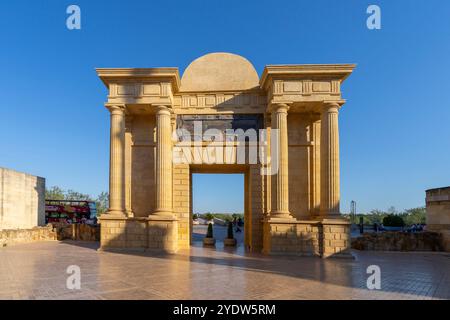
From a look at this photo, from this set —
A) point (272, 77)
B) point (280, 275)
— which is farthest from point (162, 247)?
point (272, 77)

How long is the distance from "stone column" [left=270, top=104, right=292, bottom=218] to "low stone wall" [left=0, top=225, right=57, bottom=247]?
1574 cm

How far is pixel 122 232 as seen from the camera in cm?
1598

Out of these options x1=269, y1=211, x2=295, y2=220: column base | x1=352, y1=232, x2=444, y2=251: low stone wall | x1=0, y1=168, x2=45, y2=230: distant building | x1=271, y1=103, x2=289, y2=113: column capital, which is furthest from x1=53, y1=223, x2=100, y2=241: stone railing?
x1=352, y1=232, x2=444, y2=251: low stone wall

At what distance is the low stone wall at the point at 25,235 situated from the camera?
711 inches

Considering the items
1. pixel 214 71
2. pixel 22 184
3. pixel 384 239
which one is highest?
pixel 214 71

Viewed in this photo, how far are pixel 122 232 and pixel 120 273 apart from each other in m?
Result: 6.21

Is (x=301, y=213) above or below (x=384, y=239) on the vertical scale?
above

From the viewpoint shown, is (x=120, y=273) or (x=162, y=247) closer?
(x=120, y=273)

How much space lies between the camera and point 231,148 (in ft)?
57.6

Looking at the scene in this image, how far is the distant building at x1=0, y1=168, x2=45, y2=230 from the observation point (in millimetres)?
20102

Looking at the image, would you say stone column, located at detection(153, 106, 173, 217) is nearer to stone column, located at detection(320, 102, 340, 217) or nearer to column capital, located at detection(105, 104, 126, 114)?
column capital, located at detection(105, 104, 126, 114)

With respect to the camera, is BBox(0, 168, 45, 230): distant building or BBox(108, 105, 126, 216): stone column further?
BBox(0, 168, 45, 230): distant building
